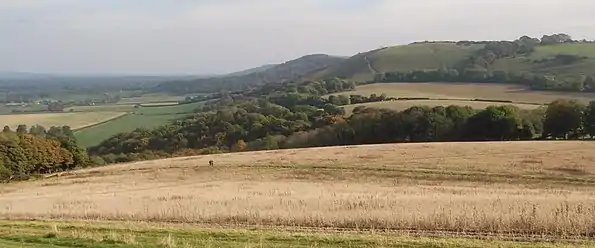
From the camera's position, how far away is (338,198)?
29.9 meters

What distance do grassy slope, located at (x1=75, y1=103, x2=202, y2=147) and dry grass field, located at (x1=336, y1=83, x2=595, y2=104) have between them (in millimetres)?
42768

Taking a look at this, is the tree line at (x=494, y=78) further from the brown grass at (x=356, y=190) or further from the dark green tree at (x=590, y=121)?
the brown grass at (x=356, y=190)

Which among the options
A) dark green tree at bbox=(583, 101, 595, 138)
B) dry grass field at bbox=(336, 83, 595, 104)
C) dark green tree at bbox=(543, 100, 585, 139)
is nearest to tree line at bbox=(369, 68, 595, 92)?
dry grass field at bbox=(336, 83, 595, 104)

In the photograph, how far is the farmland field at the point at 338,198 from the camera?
18.5 metres

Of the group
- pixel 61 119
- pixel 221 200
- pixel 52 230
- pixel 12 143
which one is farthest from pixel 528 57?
pixel 52 230

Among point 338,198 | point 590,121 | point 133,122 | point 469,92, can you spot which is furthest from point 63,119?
point 338,198

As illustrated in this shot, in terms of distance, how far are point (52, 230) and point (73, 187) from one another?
26.5 meters

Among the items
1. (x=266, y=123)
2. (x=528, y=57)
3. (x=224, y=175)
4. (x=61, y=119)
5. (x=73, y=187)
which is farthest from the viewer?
(x=528, y=57)

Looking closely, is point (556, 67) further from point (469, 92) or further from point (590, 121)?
point (590, 121)

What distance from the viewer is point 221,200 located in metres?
31.3

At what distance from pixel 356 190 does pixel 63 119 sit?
446 ft

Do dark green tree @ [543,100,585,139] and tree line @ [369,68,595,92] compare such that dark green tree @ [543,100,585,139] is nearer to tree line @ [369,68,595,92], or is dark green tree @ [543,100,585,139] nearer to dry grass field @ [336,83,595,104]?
dry grass field @ [336,83,595,104]

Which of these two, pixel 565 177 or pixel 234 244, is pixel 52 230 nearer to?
pixel 234 244

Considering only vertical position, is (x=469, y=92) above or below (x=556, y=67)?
below
